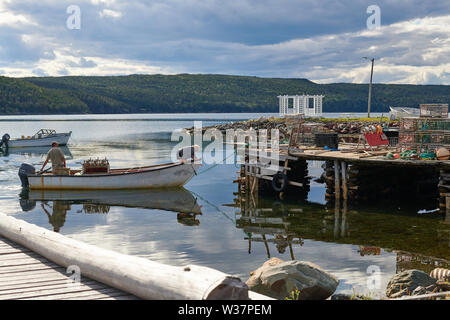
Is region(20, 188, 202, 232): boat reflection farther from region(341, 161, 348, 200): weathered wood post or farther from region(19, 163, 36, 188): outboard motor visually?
region(341, 161, 348, 200): weathered wood post

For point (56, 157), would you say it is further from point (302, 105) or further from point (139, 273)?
point (302, 105)

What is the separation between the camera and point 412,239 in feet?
53.1

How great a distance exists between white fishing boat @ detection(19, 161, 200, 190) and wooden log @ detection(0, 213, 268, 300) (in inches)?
701

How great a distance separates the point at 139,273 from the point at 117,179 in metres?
20.9

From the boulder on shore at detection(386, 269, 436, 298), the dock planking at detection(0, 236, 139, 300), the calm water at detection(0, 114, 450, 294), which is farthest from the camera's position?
the calm water at detection(0, 114, 450, 294)

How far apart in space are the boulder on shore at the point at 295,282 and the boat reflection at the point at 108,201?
35.3 ft

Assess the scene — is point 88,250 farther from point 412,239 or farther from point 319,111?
point 319,111

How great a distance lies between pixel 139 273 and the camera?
6473 millimetres

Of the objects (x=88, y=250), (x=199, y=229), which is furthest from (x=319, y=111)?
(x=88, y=250)

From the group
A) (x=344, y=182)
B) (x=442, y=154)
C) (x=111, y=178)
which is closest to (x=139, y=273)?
(x=442, y=154)

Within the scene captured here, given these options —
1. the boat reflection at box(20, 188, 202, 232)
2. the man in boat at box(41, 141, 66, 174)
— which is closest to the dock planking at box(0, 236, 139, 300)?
the boat reflection at box(20, 188, 202, 232)

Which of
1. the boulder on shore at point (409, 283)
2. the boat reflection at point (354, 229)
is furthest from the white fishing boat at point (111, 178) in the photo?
the boulder on shore at point (409, 283)

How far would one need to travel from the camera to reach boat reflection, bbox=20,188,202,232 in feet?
73.4
